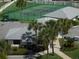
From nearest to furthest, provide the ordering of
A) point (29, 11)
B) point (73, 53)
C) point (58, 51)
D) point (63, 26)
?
point (73, 53), point (63, 26), point (58, 51), point (29, 11)

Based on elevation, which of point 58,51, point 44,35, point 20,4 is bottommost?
point 58,51

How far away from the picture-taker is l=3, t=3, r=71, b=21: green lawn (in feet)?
192

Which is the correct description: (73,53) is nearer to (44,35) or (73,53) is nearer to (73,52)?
(73,52)

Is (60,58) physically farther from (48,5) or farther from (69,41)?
(48,5)

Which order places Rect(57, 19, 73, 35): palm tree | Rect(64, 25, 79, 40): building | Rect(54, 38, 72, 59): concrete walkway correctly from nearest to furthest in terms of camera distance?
Rect(54, 38, 72, 59): concrete walkway → Rect(57, 19, 73, 35): palm tree → Rect(64, 25, 79, 40): building

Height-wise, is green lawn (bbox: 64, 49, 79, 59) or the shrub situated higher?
the shrub

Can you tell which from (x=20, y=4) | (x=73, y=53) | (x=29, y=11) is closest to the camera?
(x=73, y=53)

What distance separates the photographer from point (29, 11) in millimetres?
63625

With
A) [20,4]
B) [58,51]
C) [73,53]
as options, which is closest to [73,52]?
[73,53]

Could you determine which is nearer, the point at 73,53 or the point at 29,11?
the point at 73,53

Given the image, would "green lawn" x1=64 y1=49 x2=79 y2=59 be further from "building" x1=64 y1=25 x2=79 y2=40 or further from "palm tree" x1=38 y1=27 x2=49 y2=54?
"building" x1=64 y1=25 x2=79 y2=40

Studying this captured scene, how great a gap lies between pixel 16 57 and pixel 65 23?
722 cm

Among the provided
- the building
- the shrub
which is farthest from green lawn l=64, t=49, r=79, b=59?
the shrub

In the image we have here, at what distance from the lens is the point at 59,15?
5428 centimetres
